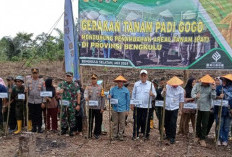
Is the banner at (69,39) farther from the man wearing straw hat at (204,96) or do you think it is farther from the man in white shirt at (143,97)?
the man wearing straw hat at (204,96)

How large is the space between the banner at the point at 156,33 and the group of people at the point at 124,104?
2.57 feet

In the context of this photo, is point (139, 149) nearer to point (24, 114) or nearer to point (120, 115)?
point (120, 115)

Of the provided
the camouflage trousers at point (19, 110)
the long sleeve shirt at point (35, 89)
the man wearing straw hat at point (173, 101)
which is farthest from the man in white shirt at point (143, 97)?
the camouflage trousers at point (19, 110)

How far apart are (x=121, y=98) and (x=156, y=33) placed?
6.81ft

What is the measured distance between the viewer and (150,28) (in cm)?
715

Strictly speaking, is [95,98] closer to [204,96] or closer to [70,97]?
[70,97]

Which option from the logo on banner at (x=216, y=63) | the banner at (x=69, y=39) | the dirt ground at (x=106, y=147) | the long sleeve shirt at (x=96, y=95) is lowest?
the dirt ground at (x=106, y=147)

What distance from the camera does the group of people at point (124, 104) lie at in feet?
20.6

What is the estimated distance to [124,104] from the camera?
654 centimetres


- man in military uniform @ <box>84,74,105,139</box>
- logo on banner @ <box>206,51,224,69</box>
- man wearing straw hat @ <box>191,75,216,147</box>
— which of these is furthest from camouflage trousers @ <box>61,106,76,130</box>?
logo on banner @ <box>206,51,224,69</box>

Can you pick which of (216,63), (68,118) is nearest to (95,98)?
(68,118)

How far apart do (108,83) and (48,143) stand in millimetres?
8617

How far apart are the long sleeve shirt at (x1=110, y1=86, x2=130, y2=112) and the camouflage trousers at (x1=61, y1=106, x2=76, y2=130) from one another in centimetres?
108

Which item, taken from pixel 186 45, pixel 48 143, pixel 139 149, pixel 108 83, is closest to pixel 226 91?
pixel 186 45
